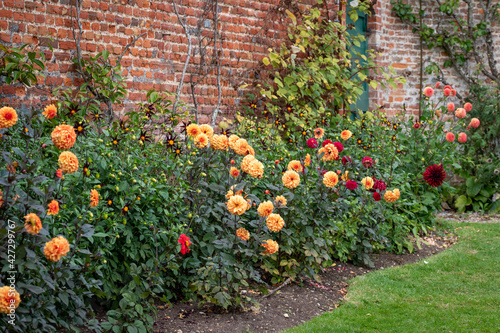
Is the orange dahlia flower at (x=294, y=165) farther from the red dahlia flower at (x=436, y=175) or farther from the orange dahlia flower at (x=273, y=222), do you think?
the red dahlia flower at (x=436, y=175)

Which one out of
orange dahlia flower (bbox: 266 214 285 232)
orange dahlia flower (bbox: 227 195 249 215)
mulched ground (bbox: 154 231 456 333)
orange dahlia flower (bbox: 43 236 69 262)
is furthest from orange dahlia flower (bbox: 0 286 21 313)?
orange dahlia flower (bbox: 266 214 285 232)

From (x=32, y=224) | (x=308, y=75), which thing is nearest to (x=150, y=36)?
(x=308, y=75)

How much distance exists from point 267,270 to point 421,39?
259 inches

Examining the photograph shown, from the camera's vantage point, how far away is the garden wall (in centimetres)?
410

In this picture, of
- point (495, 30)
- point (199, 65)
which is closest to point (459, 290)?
point (199, 65)

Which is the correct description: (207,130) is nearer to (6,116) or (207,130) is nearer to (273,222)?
(273,222)

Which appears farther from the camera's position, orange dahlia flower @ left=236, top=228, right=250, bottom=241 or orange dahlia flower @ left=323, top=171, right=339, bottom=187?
orange dahlia flower @ left=323, top=171, right=339, bottom=187

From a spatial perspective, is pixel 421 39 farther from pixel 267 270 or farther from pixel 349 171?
pixel 267 270

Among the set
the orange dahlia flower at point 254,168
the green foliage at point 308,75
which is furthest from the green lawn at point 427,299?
the green foliage at point 308,75

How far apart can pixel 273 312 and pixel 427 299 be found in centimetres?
127

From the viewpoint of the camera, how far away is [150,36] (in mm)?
4891

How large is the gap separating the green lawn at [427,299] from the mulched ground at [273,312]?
109 mm

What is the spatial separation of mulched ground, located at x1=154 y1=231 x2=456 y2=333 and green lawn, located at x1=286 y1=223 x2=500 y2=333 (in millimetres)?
109

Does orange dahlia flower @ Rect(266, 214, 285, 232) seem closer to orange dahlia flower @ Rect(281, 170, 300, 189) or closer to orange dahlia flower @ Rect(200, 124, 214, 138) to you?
orange dahlia flower @ Rect(281, 170, 300, 189)
